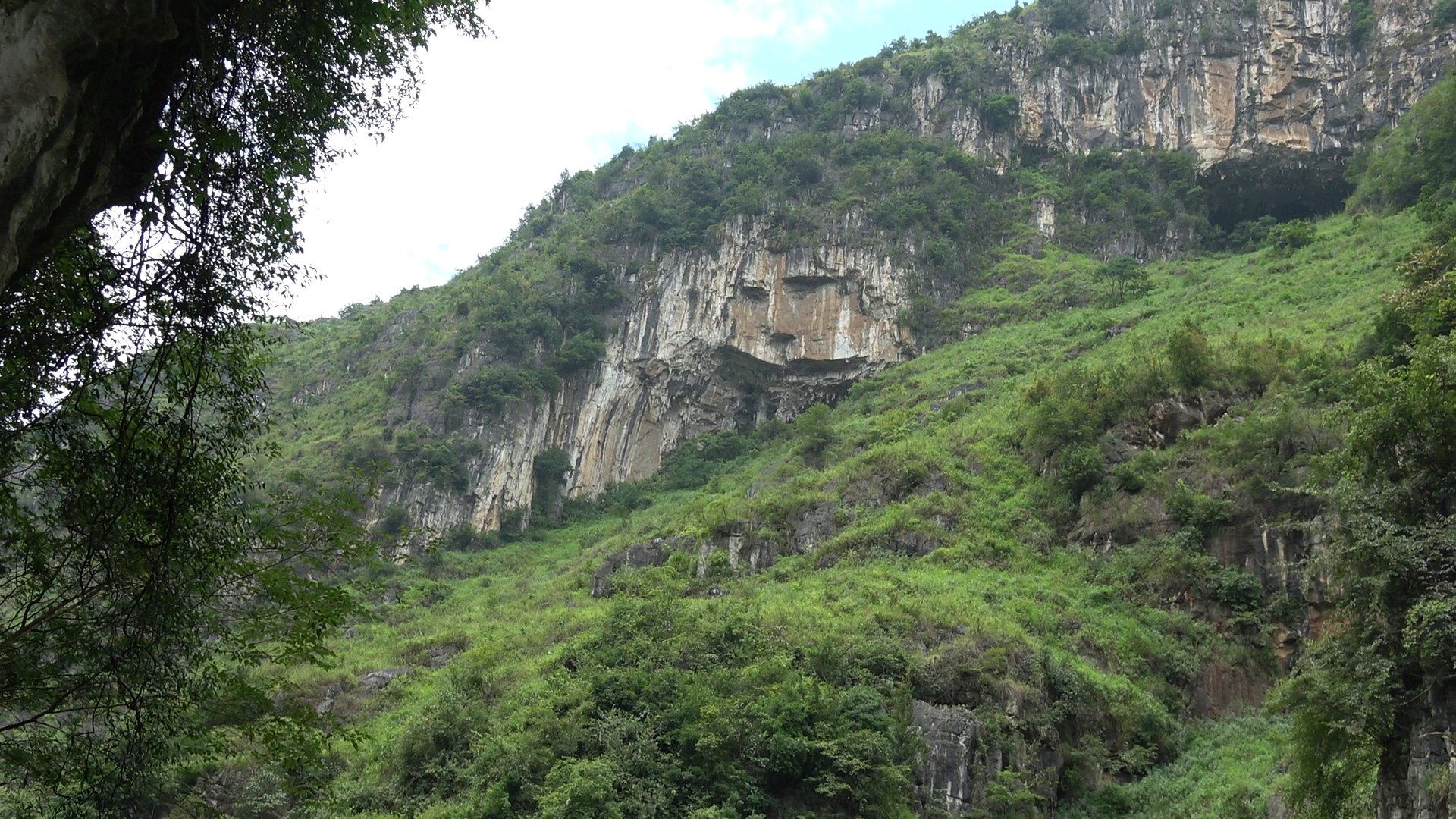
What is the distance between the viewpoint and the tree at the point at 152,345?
17.7 ft

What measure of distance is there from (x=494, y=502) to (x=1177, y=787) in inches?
1314

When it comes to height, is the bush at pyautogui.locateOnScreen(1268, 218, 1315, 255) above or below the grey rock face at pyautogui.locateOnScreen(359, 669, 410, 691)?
above

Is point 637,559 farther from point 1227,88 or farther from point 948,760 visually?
point 1227,88

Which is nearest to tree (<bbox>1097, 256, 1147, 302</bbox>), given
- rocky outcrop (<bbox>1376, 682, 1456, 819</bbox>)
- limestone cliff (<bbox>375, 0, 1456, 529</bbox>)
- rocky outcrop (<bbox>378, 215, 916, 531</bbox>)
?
limestone cliff (<bbox>375, 0, 1456, 529</bbox>)

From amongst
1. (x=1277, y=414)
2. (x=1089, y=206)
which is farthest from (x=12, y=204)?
(x=1089, y=206)

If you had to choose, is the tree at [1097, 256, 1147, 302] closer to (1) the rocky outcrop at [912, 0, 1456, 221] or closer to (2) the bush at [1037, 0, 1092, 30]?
(1) the rocky outcrop at [912, 0, 1456, 221]

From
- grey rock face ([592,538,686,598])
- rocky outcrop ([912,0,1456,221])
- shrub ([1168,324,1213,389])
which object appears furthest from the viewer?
rocky outcrop ([912,0,1456,221])

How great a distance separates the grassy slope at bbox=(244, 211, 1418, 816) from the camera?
1745cm

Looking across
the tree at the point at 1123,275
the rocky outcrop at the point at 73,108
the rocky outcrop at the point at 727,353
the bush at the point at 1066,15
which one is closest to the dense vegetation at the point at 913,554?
the tree at the point at 1123,275

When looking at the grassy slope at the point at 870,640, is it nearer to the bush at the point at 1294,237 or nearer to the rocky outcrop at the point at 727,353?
the bush at the point at 1294,237

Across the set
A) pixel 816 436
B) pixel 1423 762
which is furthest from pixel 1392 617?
pixel 816 436

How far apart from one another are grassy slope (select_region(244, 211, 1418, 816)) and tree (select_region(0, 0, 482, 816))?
6436 mm

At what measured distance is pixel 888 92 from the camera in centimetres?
6425

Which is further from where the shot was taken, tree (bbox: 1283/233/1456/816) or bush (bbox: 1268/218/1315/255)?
bush (bbox: 1268/218/1315/255)
